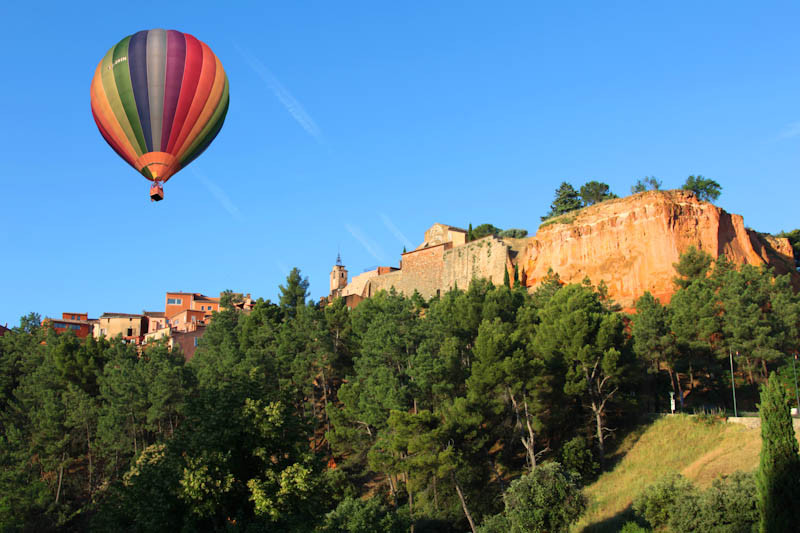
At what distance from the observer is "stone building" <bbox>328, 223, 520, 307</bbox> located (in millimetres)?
62719

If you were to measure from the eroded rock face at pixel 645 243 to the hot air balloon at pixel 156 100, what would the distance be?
116 feet

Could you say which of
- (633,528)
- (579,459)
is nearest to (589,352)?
(579,459)

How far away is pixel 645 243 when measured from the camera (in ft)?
171

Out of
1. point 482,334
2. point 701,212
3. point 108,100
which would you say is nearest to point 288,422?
point 108,100

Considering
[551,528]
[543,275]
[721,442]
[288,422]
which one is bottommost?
[551,528]

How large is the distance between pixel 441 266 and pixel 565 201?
1725 cm

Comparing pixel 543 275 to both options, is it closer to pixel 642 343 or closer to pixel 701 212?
pixel 701 212

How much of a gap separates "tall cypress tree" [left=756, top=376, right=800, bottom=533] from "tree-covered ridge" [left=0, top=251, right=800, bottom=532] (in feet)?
23.1

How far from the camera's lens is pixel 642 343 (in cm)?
3831

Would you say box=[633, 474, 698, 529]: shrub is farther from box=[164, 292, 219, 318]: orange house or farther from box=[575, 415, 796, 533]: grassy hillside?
box=[164, 292, 219, 318]: orange house

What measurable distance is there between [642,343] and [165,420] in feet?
Result: 86.6

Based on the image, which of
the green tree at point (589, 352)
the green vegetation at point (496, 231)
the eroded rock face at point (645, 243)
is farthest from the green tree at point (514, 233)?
the green tree at point (589, 352)

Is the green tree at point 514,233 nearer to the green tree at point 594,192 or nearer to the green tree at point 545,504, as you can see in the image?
the green tree at point 594,192

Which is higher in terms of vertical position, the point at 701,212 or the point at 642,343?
the point at 701,212
